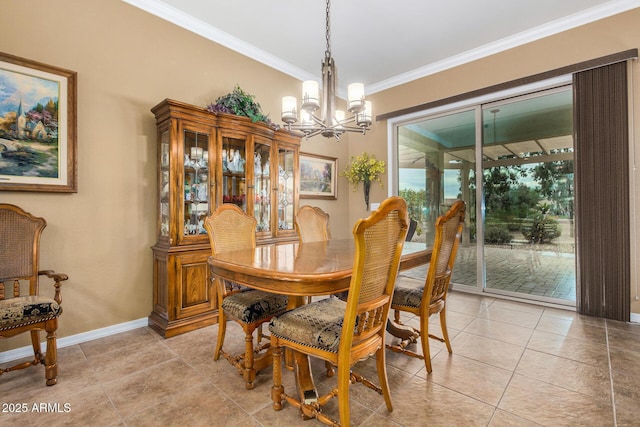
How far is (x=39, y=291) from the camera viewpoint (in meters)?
2.26

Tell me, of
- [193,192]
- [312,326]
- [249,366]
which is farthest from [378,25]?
[249,366]

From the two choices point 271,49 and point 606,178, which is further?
point 271,49

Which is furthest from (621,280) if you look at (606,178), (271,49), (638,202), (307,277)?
(271,49)

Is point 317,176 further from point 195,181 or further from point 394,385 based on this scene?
point 394,385

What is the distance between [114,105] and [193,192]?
965mm

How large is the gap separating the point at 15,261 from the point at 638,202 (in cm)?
514

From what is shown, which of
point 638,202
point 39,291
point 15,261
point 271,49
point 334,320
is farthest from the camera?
point 271,49

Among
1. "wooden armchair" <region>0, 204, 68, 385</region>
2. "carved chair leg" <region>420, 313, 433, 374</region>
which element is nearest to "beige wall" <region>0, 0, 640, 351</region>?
"wooden armchair" <region>0, 204, 68, 385</region>

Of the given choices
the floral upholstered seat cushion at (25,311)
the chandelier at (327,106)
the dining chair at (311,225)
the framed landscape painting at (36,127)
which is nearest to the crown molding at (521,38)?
the chandelier at (327,106)

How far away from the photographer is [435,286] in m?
2.04

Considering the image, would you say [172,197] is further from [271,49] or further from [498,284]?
[498,284]

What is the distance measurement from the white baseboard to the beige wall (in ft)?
0.14

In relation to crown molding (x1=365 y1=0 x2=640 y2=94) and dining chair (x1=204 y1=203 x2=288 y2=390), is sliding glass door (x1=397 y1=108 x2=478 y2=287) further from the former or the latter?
dining chair (x1=204 y1=203 x2=288 y2=390)

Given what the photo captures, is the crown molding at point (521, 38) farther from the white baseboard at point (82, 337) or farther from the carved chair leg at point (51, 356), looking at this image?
the carved chair leg at point (51, 356)
